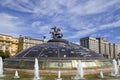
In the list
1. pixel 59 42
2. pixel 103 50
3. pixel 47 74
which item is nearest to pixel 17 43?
pixel 59 42

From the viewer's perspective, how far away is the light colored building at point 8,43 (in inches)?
3350

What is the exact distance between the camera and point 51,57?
24359mm

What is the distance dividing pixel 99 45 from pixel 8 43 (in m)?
89.4

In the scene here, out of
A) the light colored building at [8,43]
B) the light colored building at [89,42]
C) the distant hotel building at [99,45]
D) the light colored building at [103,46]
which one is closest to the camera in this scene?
the light colored building at [8,43]

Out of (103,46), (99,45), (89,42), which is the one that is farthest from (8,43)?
(103,46)

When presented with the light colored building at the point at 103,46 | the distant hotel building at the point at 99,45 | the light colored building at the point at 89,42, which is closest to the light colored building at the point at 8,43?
the light colored building at the point at 89,42

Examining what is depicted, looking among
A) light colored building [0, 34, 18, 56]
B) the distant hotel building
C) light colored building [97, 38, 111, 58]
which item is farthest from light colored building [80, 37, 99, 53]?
light colored building [0, 34, 18, 56]

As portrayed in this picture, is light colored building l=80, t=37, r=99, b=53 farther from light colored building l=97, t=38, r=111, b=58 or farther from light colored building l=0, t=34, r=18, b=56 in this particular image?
light colored building l=0, t=34, r=18, b=56

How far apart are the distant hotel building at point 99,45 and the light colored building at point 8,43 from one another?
215 ft

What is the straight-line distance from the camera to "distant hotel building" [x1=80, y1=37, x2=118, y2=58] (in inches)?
5747

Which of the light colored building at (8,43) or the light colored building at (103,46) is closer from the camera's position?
the light colored building at (8,43)

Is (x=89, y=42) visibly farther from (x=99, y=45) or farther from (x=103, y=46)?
(x=103, y=46)

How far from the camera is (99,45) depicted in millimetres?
158500

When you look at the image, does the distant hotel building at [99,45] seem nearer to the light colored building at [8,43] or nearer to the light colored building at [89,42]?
the light colored building at [89,42]
